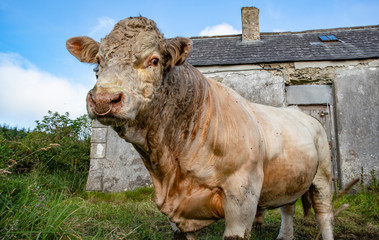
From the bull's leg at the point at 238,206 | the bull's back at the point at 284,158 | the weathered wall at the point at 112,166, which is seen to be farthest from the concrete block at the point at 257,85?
the bull's leg at the point at 238,206

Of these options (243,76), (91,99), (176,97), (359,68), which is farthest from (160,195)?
(359,68)

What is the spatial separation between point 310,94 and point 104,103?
748cm

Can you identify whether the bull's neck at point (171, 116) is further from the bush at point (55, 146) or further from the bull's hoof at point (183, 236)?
the bush at point (55, 146)

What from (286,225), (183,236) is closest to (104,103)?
(183,236)

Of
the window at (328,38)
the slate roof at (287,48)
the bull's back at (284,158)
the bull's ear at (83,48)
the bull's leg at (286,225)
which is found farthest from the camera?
the window at (328,38)

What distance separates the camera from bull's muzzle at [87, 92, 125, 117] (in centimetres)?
180

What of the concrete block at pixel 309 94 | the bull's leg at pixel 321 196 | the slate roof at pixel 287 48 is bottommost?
the bull's leg at pixel 321 196

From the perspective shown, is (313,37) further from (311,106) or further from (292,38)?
(311,106)

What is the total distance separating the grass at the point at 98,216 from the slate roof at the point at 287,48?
3.82m

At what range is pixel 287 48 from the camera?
928 centimetres

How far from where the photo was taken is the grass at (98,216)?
222 cm

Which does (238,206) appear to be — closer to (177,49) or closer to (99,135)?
(177,49)

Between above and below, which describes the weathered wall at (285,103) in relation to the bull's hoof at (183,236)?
above

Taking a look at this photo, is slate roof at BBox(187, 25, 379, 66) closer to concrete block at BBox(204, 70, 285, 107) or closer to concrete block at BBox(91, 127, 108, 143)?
concrete block at BBox(204, 70, 285, 107)
